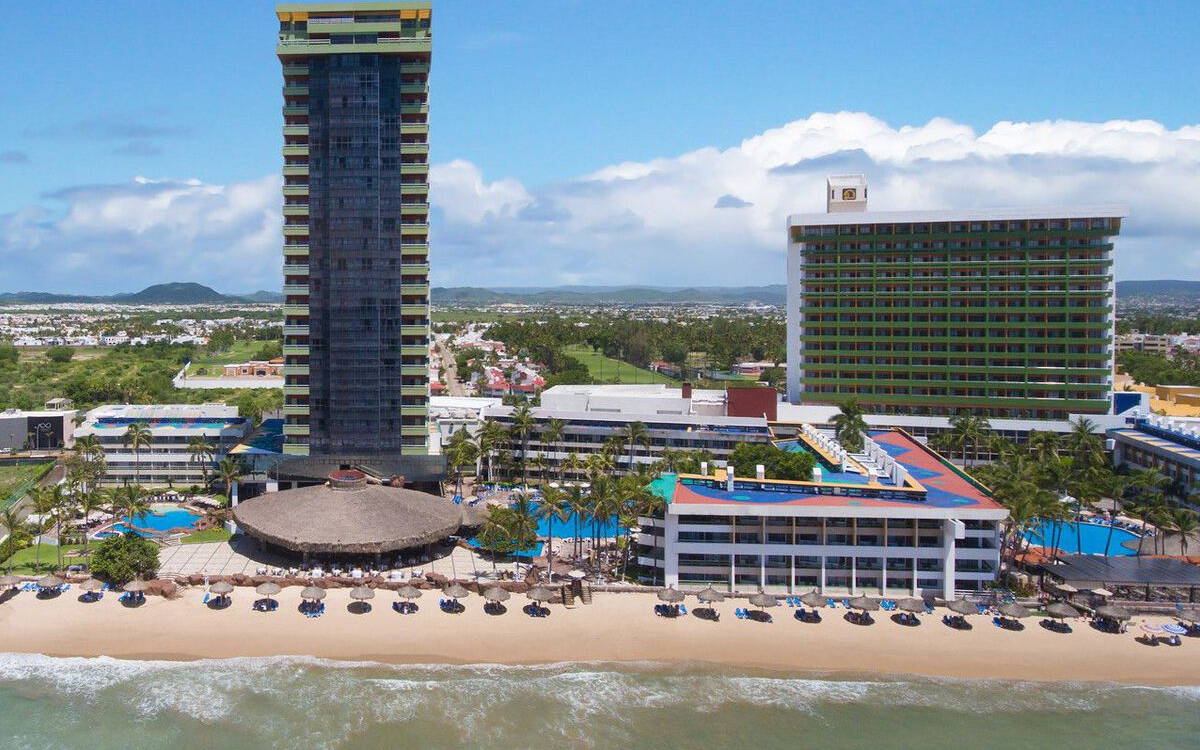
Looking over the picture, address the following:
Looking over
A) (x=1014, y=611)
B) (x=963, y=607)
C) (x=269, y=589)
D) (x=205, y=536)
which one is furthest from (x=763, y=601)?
(x=205, y=536)

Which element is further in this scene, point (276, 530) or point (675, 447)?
point (675, 447)

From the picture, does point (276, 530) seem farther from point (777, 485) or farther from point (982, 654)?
point (982, 654)

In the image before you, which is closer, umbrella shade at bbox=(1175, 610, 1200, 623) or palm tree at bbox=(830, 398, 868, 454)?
umbrella shade at bbox=(1175, 610, 1200, 623)

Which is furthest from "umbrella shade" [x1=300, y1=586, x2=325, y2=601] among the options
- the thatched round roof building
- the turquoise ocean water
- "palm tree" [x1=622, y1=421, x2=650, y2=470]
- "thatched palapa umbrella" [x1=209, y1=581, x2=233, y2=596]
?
"palm tree" [x1=622, y1=421, x2=650, y2=470]

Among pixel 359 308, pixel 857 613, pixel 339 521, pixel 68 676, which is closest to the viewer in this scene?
pixel 68 676

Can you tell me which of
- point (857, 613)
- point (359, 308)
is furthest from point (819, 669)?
point (359, 308)

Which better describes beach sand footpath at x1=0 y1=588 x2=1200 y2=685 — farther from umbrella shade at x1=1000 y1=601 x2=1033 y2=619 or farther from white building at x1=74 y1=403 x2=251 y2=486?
white building at x1=74 y1=403 x2=251 y2=486

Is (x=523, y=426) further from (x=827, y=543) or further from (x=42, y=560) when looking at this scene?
(x=42, y=560)

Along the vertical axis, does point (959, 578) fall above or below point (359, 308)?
below

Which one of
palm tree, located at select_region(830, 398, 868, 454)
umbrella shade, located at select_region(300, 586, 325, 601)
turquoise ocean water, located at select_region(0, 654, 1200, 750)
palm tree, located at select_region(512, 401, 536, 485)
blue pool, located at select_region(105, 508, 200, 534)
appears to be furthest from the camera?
palm tree, located at select_region(512, 401, 536, 485)
